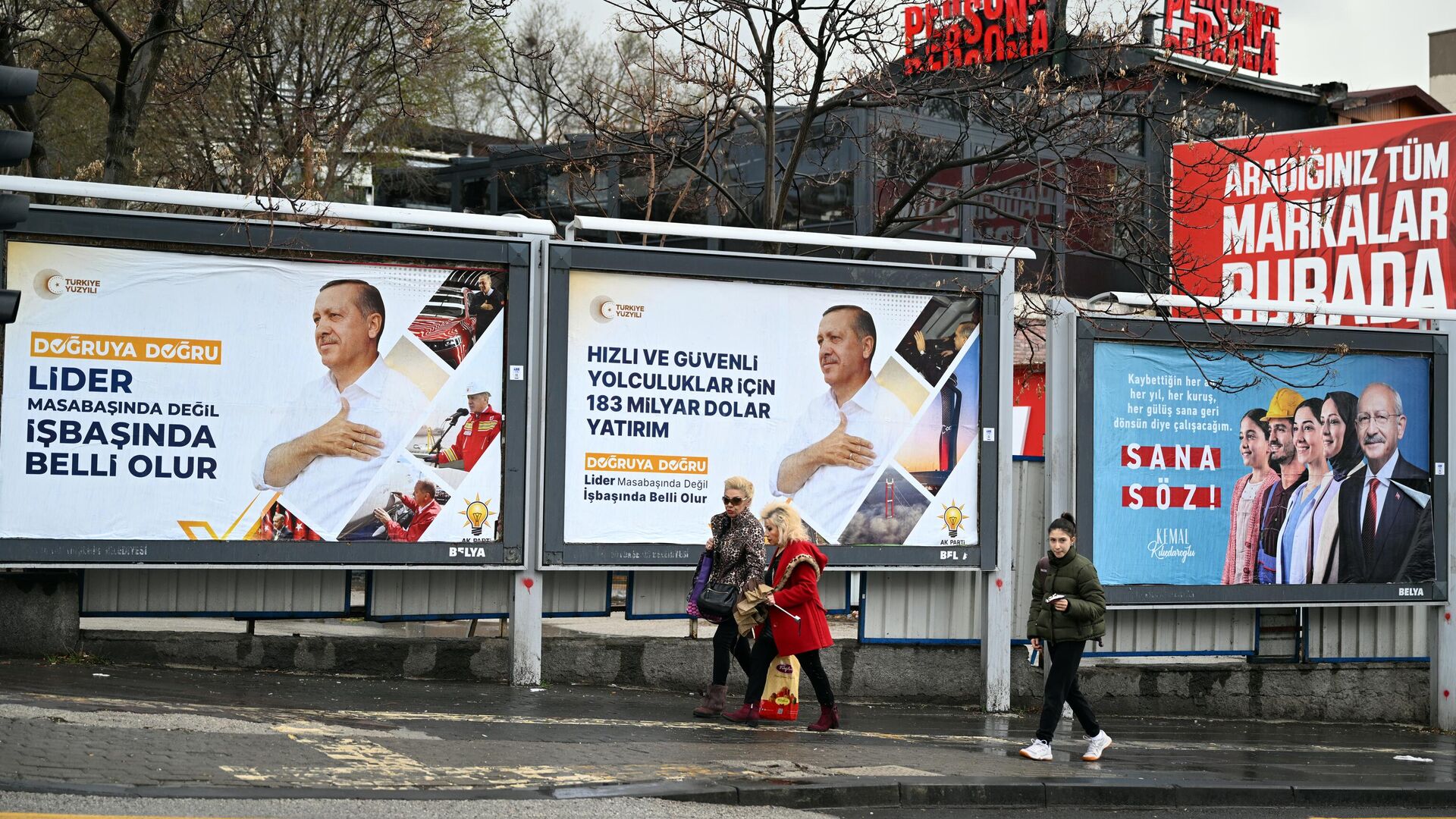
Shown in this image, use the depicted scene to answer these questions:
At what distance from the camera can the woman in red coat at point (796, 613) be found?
1055cm

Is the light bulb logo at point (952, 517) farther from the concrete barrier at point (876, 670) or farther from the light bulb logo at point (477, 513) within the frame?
the light bulb logo at point (477, 513)

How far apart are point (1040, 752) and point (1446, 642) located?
6142 millimetres

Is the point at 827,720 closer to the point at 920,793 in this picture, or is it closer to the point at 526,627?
the point at 920,793

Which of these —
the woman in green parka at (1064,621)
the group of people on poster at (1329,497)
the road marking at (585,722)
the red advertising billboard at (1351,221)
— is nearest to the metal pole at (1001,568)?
the road marking at (585,722)

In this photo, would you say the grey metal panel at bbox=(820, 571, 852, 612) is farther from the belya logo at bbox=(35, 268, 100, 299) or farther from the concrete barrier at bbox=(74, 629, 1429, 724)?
the belya logo at bbox=(35, 268, 100, 299)

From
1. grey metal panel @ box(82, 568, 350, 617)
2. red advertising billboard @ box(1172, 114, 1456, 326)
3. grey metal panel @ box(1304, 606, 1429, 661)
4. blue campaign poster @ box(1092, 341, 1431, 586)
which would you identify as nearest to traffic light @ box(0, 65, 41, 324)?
grey metal panel @ box(82, 568, 350, 617)

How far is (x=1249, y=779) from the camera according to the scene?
9.91m

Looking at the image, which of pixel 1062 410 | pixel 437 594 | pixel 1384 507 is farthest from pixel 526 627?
pixel 1384 507

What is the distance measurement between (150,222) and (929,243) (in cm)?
575

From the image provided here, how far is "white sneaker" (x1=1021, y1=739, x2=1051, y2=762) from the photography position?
1009 centimetres

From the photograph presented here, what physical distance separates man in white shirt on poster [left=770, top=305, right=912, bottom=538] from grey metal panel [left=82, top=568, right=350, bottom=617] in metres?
3.47

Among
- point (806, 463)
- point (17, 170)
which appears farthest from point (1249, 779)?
point (17, 170)

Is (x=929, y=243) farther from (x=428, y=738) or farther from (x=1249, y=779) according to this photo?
(x=428, y=738)

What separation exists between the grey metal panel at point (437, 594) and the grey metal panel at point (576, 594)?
0.30m
